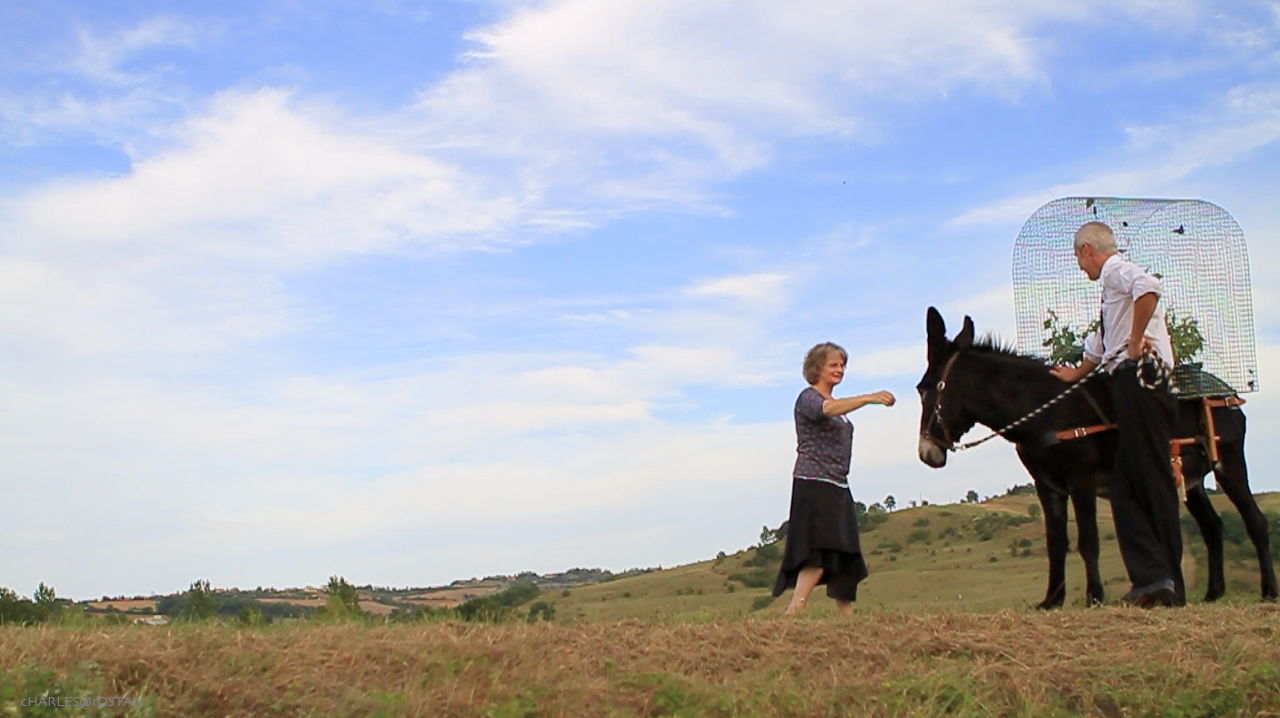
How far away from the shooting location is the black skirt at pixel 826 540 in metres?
9.55

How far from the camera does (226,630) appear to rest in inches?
268

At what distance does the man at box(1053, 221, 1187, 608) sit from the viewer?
9.37 metres

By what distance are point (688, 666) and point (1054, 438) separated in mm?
4730

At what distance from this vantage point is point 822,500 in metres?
9.62

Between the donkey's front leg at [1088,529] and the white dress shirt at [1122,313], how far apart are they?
3.28ft

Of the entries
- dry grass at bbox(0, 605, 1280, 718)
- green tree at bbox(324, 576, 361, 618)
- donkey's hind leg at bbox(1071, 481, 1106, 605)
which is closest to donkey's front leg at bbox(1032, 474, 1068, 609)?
donkey's hind leg at bbox(1071, 481, 1106, 605)

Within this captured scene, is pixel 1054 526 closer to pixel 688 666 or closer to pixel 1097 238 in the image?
pixel 1097 238

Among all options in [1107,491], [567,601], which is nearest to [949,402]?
[1107,491]

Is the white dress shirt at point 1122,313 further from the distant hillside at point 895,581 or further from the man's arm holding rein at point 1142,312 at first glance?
the distant hillside at point 895,581

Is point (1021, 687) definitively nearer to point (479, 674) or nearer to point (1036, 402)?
point (479, 674)

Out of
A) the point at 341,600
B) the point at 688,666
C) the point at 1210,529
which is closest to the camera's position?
the point at 688,666

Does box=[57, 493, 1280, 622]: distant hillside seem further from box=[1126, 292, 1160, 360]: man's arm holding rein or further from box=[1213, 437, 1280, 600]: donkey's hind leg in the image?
box=[1126, 292, 1160, 360]: man's arm holding rein

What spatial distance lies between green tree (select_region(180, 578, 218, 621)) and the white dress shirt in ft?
21.7

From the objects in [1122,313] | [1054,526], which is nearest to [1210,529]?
[1054,526]
